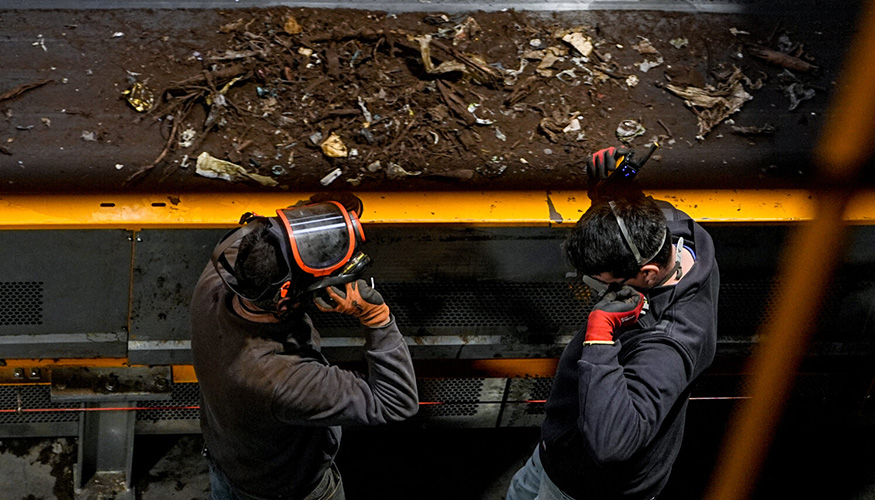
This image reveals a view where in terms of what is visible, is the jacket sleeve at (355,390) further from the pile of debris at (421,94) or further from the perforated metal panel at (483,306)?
the pile of debris at (421,94)

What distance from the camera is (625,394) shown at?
2414mm

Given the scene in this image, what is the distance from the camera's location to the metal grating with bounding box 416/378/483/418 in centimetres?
386

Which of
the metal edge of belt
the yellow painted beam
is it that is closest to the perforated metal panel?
the yellow painted beam

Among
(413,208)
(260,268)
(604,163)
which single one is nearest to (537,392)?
(413,208)

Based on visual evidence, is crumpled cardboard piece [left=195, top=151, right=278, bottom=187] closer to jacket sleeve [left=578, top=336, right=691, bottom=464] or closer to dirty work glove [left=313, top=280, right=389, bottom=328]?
dirty work glove [left=313, top=280, right=389, bottom=328]

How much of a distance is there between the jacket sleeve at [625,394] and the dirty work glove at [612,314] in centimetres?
3

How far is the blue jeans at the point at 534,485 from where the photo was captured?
115 inches

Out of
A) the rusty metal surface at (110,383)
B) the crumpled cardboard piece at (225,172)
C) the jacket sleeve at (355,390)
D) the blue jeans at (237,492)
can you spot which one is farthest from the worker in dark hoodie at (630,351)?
the rusty metal surface at (110,383)

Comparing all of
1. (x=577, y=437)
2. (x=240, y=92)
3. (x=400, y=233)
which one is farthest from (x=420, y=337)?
(x=240, y=92)

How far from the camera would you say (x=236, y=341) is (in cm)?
247

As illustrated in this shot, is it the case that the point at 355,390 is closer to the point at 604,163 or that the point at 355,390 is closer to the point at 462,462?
the point at 604,163

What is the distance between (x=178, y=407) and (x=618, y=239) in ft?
7.69

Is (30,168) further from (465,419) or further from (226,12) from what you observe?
(465,419)

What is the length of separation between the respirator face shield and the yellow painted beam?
2.38 ft
